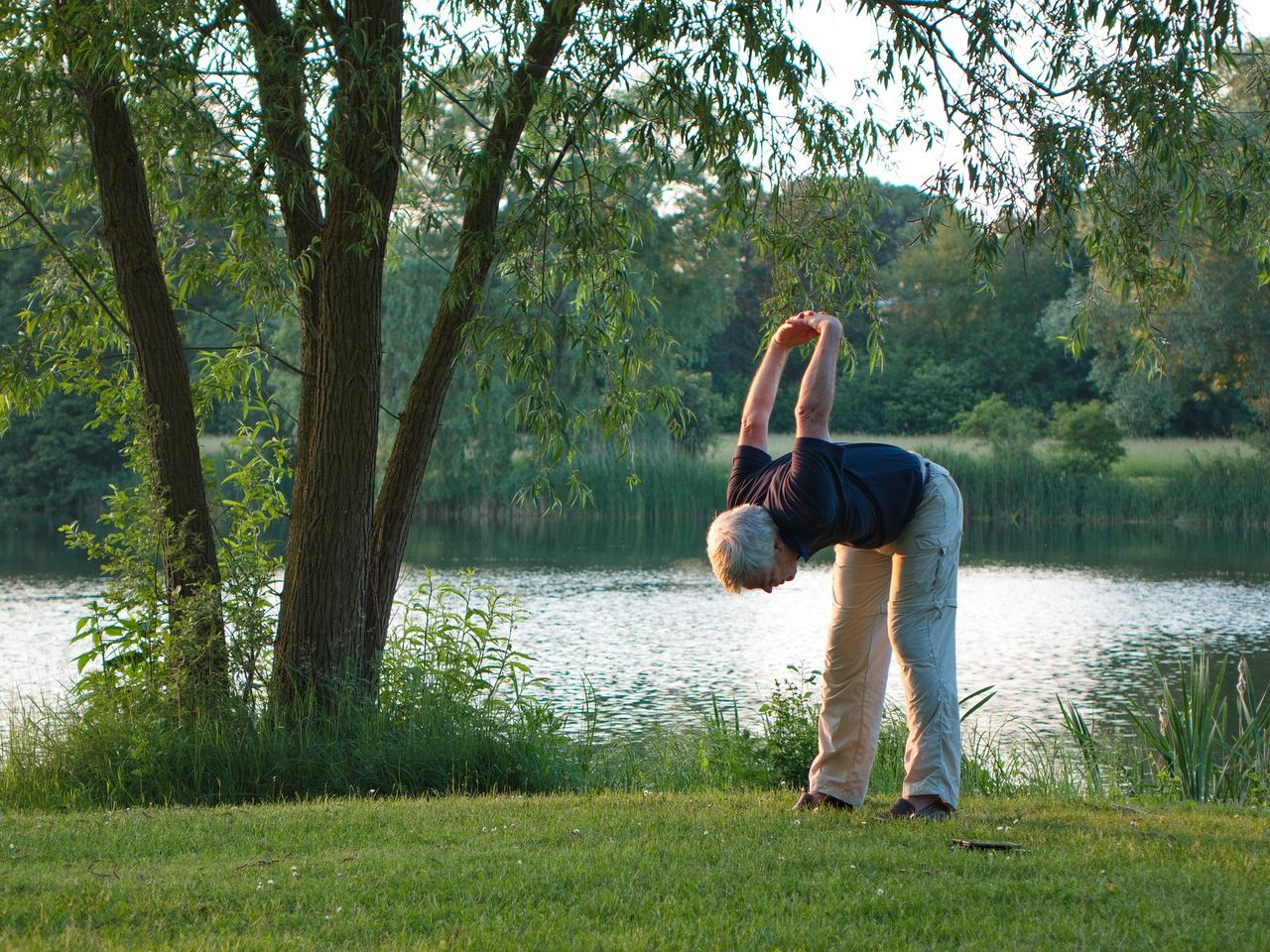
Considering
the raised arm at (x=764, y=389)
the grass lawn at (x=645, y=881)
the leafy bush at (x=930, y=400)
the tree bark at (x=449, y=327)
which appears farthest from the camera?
the leafy bush at (x=930, y=400)

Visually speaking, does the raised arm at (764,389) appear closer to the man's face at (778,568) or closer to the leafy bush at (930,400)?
the man's face at (778,568)

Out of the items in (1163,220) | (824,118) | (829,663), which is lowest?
(829,663)

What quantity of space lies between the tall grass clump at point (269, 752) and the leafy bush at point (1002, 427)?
964 inches

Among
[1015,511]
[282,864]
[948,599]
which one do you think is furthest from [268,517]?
[1015,511]

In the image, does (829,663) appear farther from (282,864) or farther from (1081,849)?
(282,864)

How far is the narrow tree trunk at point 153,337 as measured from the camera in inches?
285

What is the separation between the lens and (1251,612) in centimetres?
1720

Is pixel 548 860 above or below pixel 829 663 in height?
below

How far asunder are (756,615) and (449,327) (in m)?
10.3

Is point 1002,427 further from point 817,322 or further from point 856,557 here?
point 817,322

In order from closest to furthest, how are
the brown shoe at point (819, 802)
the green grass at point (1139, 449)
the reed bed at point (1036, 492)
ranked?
the brown shoe at point (819, 802) < the reed bed at point (1036, 492) < the green grass at point (1139, 449)

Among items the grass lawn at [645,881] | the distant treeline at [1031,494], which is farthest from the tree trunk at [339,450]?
the distant treeline at [1031,494]

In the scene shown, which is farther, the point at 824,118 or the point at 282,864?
the point at 824,118

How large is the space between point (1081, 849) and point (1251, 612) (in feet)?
47.8
